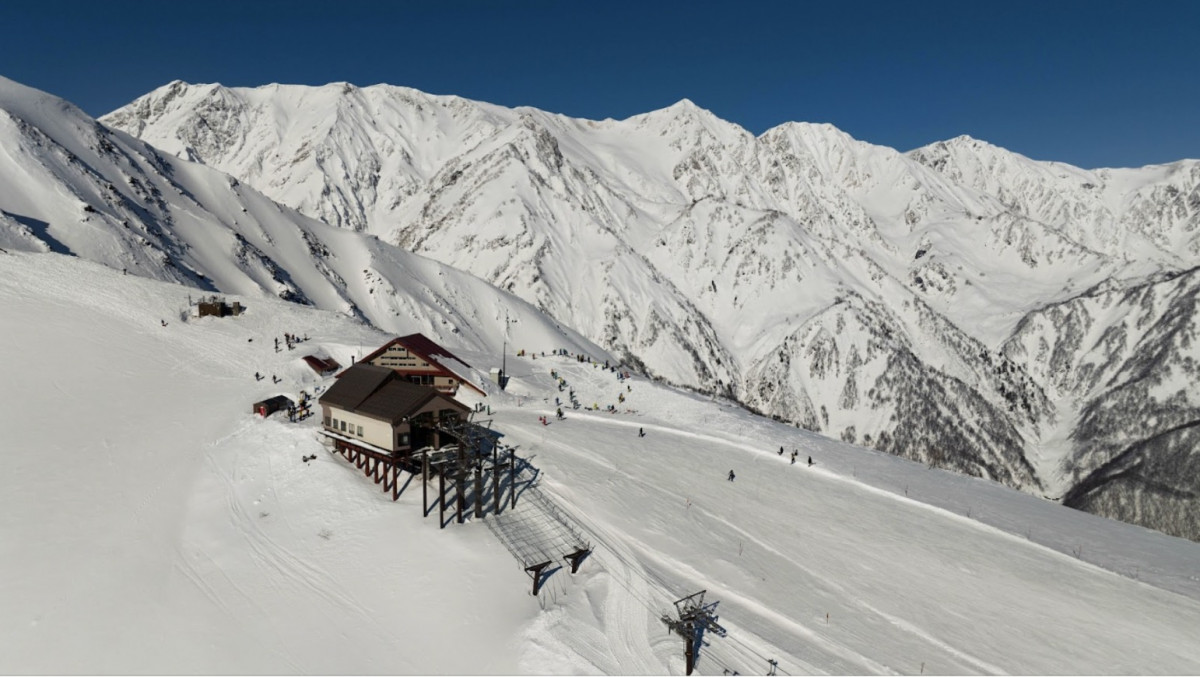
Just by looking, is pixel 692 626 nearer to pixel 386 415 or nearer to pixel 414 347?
pixel 386 415

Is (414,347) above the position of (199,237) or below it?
below

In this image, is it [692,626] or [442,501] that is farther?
[442,501]

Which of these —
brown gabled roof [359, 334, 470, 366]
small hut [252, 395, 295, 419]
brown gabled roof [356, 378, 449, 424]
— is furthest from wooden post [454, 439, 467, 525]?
brown gabled roof [359, 334, 470, 366]

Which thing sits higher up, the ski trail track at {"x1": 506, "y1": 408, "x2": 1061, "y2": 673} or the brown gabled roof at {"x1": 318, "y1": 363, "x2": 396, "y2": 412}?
the brown gabled roof at {"x1": 318, "y1": 363, "x2": 396, "y2": 412}

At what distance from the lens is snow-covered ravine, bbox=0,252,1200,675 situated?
2109 centimetres

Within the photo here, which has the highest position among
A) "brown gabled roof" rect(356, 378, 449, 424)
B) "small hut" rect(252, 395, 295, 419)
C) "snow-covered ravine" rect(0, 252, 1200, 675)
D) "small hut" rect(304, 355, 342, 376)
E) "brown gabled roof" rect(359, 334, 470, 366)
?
"brown gabled roof" rect(359, 334, 470, 366)

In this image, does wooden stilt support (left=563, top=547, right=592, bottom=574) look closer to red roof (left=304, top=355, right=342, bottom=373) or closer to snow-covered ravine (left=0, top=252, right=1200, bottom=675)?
snow-covered ravine (left=0, top=252, right=1200, bottom=675)

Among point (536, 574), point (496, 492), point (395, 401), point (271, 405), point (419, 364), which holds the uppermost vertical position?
point (419, 364)

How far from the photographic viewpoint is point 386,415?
2983 cm

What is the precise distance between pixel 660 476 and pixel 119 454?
1293 inches

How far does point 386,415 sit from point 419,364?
18053 mm

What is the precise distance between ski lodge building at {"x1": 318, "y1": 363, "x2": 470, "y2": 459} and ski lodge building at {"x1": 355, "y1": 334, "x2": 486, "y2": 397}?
38.6 feet

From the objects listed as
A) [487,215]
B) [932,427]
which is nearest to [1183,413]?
[932,427]

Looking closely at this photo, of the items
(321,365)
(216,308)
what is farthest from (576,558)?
(216,308)
